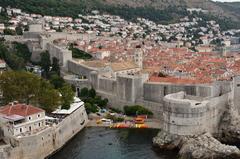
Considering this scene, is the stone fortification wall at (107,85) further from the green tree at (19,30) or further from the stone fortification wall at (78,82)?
the green tree at (19,30)

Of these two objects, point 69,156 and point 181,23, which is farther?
point 181,23

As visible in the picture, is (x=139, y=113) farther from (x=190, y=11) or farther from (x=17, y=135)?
(x=190, y=11)

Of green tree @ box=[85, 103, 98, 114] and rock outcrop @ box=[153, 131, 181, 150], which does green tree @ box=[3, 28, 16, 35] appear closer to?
green tree @ box=[85, 103, 98, 114]

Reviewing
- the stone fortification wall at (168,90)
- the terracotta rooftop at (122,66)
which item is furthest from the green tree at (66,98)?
the terracotta rooftop at (122,66)

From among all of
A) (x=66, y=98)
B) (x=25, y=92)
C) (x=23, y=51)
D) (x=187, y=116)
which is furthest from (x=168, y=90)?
(x=23, y=51)

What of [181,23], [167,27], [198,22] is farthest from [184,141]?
[198,22]

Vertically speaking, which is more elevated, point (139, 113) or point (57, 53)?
point (57, 53)

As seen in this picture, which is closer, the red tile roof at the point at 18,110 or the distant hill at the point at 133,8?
the red tile roof at the point at 18,110
